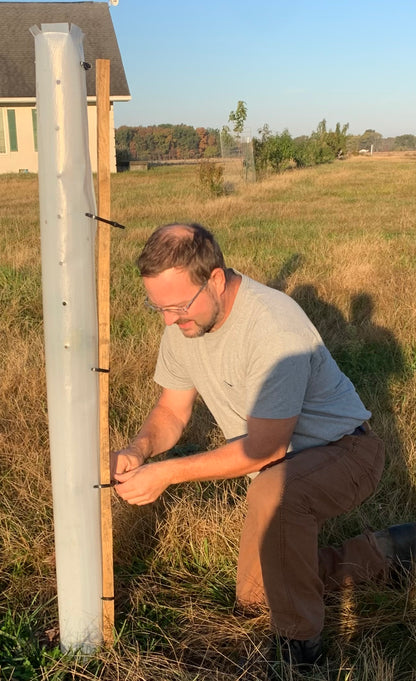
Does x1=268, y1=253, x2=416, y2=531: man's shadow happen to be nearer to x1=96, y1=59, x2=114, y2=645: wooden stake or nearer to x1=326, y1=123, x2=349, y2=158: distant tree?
x1=96, y1=59, x2=114, y2=645: wooden stake

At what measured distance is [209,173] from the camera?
17.6 m

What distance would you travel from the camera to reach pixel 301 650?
8.08 ft

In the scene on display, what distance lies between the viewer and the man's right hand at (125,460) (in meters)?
2.61

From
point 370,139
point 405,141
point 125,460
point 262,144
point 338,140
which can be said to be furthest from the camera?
point 405,141

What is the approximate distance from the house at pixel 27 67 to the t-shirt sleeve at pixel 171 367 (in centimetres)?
2414

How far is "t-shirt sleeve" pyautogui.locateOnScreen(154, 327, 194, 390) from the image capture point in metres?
2.85

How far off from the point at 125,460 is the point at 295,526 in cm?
68

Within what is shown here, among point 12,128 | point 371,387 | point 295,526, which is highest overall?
point 12,128

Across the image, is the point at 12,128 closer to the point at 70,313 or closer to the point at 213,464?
the point at 213,464

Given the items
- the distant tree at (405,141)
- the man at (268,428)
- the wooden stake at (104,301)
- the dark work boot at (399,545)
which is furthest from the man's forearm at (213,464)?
the distant tree at (405,141)

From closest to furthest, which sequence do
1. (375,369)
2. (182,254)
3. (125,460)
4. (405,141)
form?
(182,254) → (125,460) → (375,369) → (405,141)

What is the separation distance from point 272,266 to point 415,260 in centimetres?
175

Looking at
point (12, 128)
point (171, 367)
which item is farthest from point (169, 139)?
point (171, 367)

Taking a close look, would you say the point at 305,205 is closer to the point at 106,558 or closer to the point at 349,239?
the point at 349,239
